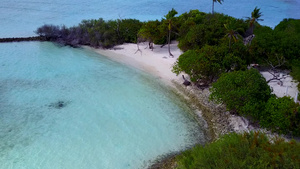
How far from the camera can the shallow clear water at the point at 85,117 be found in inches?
855

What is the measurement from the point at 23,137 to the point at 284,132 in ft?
76.7

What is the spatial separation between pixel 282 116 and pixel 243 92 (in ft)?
12.5

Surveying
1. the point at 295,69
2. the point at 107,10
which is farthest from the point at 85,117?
the point at 107,10

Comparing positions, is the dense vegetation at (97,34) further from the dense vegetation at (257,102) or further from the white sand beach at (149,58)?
the dense vegetation at (257,102)

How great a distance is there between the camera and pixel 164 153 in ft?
71.6

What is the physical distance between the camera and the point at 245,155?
15.7 m

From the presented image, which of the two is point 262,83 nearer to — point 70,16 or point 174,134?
point 174,134

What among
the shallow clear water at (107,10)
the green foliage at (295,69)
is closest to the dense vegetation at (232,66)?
the green foliage at (295,69)

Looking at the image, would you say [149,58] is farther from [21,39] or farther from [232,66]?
[21,39]

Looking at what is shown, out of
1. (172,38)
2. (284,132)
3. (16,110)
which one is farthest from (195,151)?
(172,38)

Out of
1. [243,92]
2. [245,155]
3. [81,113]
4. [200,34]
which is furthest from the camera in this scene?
[200,34]

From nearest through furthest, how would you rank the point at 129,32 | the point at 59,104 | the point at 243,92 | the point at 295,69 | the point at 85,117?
1. the point at 243,92
2. the point at 85,117
3. the point at 59,104
4. the point at 295,69
5. the point at 129,32

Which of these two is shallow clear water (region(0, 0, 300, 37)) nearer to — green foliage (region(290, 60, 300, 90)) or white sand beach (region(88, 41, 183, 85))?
white sand beach (region(88, 41, 183, 85))

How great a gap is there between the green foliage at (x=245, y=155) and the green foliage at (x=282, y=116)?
216 inches
